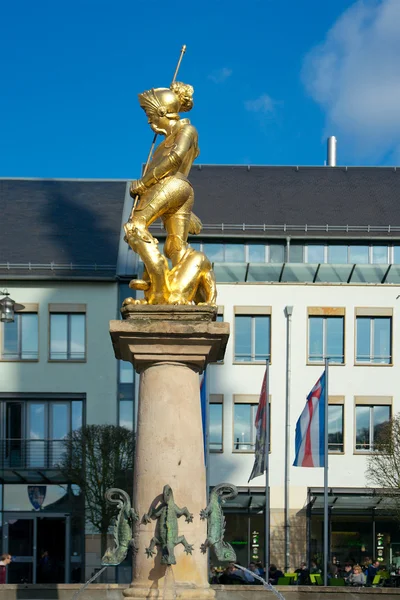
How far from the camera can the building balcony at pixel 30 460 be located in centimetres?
4488

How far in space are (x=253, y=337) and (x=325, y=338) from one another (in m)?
2.36

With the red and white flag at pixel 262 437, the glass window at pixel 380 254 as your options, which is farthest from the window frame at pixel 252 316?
the red and white flag at pixel 262 437

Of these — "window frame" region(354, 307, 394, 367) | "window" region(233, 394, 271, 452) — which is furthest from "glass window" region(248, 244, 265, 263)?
"window" region(233, 394, 271, 452)

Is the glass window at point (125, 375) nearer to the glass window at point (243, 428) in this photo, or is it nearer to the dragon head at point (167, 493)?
the glass window at point (243, 428)

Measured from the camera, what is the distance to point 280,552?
43.7m

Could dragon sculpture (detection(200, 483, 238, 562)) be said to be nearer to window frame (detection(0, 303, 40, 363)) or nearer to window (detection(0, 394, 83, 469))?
window (detection(0, 394, 83, 469))

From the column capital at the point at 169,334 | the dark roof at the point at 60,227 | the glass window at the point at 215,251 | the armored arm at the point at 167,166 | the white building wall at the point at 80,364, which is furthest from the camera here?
the glass window at the point at 215,251

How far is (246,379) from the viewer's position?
149 ft

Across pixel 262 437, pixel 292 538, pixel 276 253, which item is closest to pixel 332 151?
pixel 276 253

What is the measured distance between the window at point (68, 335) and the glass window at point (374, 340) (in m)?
9.20

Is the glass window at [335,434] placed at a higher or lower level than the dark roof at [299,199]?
lower

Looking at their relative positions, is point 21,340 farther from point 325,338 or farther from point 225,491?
point 225,491

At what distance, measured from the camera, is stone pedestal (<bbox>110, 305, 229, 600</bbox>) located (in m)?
13.3

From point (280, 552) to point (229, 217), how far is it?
12.3m
